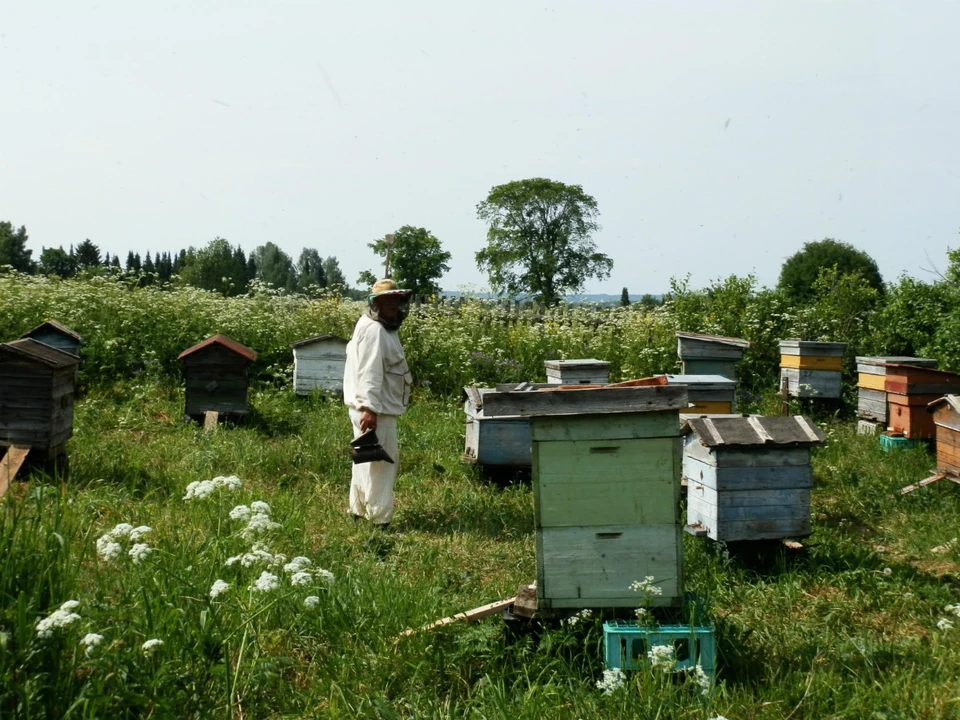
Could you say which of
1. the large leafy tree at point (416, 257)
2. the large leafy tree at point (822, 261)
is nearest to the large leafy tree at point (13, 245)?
the large leafy tree at point (416, 257)

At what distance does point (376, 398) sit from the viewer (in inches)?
240

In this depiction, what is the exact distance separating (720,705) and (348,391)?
147 inches

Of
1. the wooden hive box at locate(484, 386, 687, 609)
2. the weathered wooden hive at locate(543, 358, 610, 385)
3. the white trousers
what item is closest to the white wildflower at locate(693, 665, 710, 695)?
the wooden hive box at locate(484, 386, 687, 609)

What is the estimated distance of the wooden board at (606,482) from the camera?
3725 millimetres

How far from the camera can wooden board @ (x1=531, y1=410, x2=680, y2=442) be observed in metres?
3.72

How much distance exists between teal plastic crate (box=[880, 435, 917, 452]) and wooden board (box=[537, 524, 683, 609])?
6.08 m

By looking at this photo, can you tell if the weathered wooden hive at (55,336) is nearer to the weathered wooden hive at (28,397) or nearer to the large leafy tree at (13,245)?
the weathered wooden hive at (28,397)

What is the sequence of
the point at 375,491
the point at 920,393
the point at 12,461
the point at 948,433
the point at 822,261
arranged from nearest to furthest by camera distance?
the point at 375,491 → the point at 12,461 → the point at 948,433 → the point at 920,393 → the point at 822,261

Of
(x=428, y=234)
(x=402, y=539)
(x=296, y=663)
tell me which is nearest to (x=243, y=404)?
(x=402, y=539)

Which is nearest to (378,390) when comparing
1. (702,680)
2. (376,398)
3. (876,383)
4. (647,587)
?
(376,398)

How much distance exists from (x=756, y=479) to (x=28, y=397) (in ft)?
17.9

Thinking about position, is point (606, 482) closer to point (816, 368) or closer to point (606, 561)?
point (606, 561)

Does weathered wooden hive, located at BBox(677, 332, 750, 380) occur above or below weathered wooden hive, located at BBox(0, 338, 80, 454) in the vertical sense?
above

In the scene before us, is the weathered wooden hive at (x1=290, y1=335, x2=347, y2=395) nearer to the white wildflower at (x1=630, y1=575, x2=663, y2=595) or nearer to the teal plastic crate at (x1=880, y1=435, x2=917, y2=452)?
the teal plastic crate at (x1=880, y1=435, x2=917, y2=452)
